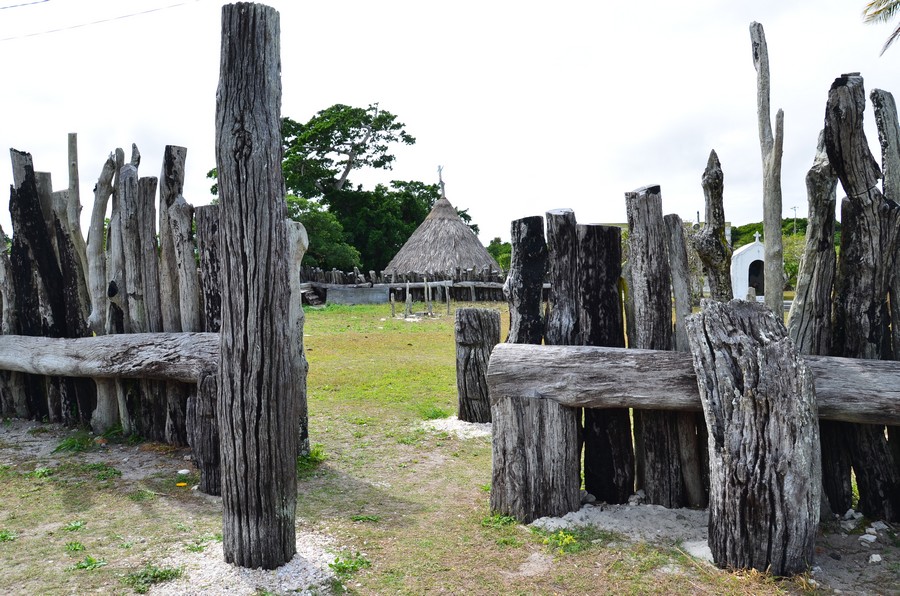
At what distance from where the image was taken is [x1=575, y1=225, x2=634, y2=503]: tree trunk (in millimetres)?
4582

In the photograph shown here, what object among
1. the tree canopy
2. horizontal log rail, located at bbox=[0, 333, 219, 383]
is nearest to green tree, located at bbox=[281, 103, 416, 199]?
the tree canopy

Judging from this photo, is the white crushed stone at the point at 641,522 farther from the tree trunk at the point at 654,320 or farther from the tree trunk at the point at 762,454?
the tree trunk at the point at 762,454

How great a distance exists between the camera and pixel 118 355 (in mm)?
6266

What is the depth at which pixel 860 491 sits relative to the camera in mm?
4320

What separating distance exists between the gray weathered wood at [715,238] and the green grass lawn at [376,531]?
162cm

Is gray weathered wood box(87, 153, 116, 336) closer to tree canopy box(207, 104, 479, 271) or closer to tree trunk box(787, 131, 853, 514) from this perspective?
tree trunk box(787, 131, 853, 514)

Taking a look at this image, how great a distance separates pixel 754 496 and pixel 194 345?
425cm

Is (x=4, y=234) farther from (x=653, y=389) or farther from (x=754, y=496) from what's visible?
(x=754, y=496)

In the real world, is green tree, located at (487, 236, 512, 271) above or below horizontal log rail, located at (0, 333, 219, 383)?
above

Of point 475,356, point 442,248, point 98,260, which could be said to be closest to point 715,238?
point 475,356

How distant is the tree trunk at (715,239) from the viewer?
4309 millimetres

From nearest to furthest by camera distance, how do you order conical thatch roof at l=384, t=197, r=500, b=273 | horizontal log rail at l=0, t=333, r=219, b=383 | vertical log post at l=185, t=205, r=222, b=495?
vertical log post at l=185, t=205, r=222, b=495 → horizontal log rail at l=0, t=333, r=219, b=383 → conical thatch roof at l=384, t=197, r=500, b=273

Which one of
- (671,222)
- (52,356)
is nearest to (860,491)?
(671,222)

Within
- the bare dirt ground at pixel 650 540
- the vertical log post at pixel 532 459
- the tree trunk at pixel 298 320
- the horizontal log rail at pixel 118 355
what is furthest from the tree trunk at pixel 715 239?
the horizontal log rail at pixel 118 355
